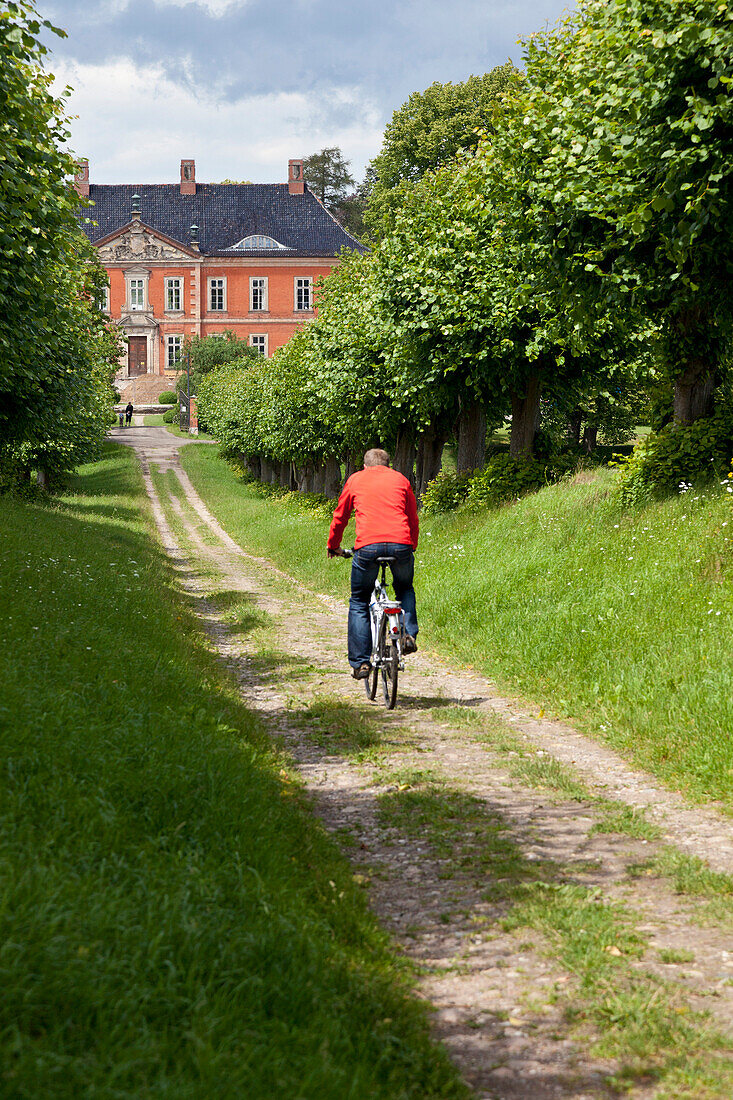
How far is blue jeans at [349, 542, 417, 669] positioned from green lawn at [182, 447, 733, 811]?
4.43 feet

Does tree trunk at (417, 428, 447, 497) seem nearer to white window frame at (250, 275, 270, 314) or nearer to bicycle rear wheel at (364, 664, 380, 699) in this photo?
bicycle rear wheel at (364, 664, 380, 699)

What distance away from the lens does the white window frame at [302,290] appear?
92938 mm

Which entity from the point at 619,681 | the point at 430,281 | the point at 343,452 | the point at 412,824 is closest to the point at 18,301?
the point at 430,281

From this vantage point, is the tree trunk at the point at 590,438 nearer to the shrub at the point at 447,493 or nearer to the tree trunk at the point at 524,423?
the shrub at the point at 447,493

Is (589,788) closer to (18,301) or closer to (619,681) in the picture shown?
(619,681)

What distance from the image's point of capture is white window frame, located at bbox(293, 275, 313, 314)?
9294 centimetres

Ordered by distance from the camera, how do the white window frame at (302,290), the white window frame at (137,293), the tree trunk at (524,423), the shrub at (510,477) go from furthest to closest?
the white window frame at (302,290) → the white window frame at (137,293) → the tree trunk at (524,423) → the shrub at (510,477)

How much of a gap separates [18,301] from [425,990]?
14.1 meters

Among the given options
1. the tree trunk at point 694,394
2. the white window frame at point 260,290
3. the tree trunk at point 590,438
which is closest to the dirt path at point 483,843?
the tree trunk at point 694,394

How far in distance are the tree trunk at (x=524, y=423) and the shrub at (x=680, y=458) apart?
528cm

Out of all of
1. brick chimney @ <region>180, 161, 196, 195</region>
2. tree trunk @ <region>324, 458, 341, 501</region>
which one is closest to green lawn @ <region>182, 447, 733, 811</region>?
tree trunk @ <region>324, 458, 341, 501</region>

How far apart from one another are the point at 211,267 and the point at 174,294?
4471mm

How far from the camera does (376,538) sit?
28.9ft


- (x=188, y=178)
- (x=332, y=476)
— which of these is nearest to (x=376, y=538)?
(x=332, y=476)
